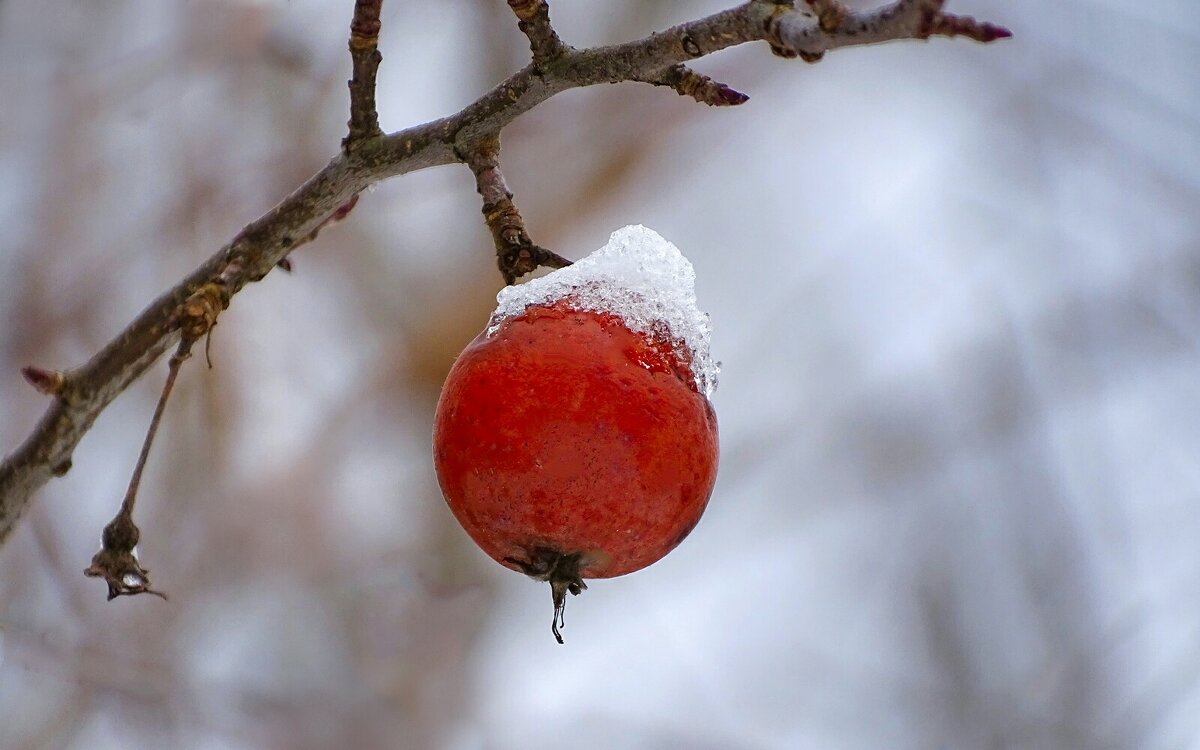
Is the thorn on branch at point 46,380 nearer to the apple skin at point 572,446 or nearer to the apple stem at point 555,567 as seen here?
the apple skin at point 572,446

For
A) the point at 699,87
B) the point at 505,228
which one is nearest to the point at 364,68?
the point at 505,228

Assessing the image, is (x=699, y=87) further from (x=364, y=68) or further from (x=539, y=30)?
(x=364, y=68)

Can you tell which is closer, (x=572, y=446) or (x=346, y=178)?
(x=572, y=446)

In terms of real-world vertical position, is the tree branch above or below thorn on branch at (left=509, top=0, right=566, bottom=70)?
below

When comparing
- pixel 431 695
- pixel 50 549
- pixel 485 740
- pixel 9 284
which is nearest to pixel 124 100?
pixel 9 284

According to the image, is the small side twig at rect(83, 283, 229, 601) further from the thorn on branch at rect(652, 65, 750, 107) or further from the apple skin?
the thorn on branch at rect(652, 65, 750, 107)

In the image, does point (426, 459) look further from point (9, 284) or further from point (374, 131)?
point (374, 131)

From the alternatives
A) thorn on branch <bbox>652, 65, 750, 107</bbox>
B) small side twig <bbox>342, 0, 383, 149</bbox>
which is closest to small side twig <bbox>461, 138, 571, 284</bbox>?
small side twig <bbox>342, 0, 383, 149</bbox>
